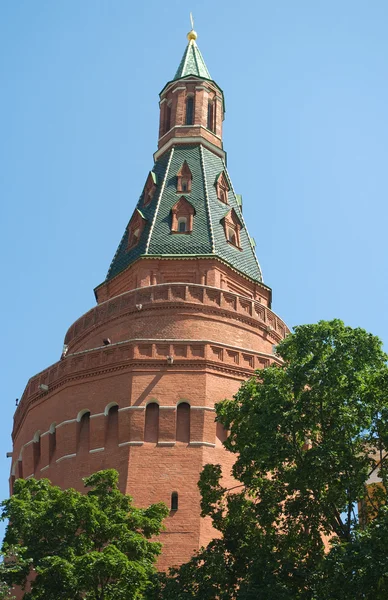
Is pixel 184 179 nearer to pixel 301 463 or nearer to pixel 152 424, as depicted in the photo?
pixel 152 424

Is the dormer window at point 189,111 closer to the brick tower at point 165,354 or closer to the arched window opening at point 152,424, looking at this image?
the brick tower at point 165,354

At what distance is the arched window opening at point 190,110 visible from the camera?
4034cm

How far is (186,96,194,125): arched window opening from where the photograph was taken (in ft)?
132

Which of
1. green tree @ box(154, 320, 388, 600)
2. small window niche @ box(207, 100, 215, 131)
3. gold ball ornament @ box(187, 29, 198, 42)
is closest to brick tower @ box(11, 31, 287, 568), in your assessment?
small window niche @ box(207, 100, 215, 131)

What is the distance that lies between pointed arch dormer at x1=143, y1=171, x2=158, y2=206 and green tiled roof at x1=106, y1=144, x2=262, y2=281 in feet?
0.51

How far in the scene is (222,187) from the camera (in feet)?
123

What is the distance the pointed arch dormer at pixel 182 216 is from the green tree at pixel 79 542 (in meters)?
14.2

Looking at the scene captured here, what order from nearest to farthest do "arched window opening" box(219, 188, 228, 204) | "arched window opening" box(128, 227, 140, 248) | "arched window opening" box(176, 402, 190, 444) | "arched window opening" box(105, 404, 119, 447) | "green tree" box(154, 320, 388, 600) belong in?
"green tree" box(154, 320, 388, 600) → "arched window opening" box(176, 402, 190, 444) → "arched window opening" box(105, 404, 119, 447) → "arched window opening" box(128, 227, 140, 248) → "arched window opening" box(219, 188, 228, 204)

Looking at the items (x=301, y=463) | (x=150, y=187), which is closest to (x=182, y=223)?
(x=150, y=187)

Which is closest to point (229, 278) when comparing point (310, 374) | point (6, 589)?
point (310, 374)

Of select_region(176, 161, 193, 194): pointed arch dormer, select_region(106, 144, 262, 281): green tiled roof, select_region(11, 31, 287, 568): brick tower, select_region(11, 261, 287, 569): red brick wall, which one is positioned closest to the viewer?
select_region(11, 261, 287, 569): red brick wall

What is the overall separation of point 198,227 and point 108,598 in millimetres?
17768

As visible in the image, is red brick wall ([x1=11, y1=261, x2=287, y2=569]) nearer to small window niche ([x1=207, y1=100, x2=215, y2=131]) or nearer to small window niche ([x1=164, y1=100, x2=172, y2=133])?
small window niche ([x1=207, y1=100, x2=215, y2=131])

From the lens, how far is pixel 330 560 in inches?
671
